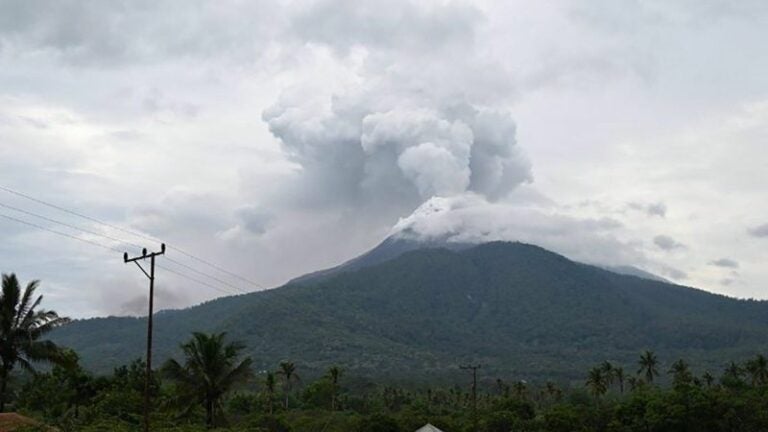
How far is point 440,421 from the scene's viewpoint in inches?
3078

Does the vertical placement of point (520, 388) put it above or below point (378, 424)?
above

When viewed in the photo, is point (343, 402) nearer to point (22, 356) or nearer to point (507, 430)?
point (507, 430)

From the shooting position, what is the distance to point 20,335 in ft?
120

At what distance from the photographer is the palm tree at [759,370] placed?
10375 cm

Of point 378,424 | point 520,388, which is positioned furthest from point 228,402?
point 520,388

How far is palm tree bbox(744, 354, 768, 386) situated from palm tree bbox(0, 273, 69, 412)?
93634 millimetres

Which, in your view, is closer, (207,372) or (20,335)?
(20,335)

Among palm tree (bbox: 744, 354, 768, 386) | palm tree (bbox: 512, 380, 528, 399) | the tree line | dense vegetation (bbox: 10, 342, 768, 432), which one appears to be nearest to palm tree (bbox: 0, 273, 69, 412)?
the tree line

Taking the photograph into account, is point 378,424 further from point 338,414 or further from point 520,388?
point 520,388

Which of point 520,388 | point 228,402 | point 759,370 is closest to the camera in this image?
point 228,402

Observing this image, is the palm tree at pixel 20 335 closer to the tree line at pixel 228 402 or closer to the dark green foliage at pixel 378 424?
the tree line at pixel 228 402

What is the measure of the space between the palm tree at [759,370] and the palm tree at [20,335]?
93.6 meters

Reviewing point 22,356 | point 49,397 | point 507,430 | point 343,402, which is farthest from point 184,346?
point 343,402

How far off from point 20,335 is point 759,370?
315 feet
